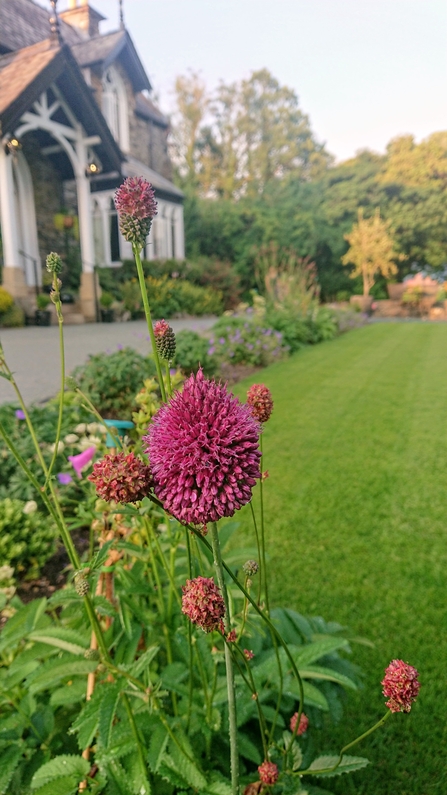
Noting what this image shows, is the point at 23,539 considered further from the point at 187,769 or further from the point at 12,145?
the point at 12,145

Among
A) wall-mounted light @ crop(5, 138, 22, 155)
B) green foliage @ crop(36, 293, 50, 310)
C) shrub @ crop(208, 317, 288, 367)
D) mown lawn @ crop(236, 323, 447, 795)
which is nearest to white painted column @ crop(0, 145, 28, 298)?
wall-mounted light @ crop(5, 138, 22, 155)

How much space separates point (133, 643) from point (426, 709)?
1.28m

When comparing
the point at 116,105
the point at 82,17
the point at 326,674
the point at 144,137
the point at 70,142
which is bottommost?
the point at 326,674

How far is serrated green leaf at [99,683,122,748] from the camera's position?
3.42 ft

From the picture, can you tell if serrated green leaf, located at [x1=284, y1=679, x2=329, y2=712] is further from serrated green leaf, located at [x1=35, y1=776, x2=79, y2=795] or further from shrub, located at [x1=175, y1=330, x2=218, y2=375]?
shrub, located at [x1=175, y1=330, x2=218, y2=375]

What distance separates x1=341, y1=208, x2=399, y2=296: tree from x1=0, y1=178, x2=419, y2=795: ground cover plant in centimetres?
2186

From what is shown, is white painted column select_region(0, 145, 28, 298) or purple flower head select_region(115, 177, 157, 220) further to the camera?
white painted column select_region(0, 145, 28, 298)

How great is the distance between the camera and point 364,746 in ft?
5.81

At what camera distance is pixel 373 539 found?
3.07 metres

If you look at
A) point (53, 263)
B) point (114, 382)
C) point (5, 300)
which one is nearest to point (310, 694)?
point (53, 263)

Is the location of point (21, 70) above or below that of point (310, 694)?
above

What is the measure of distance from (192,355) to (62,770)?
5.42 meters

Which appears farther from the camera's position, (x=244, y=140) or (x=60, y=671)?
(x=244, y=140)

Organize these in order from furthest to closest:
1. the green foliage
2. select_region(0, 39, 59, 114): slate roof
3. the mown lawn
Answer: the green foliage → select_region(0, 39, 59, 114): slate roof → the mown lawn
